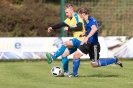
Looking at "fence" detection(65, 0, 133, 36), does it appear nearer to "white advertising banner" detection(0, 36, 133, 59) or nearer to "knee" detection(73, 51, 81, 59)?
"white advertising banner" detection(0, 36, 133, 59)

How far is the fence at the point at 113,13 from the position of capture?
26.3m

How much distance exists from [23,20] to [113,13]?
4.89 metres

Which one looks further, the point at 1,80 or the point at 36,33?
the point at 36,33

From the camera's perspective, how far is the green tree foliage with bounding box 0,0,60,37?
27.1 meters

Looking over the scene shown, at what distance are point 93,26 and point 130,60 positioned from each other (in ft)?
37.8

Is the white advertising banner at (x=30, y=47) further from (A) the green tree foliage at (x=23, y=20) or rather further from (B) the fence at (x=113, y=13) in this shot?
(A) the green tree foliage at (x=23, y=20)

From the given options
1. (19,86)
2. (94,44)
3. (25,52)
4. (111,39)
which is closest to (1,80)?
(19,86)

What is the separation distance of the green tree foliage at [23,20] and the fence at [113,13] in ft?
7.85

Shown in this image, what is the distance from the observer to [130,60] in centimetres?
2356

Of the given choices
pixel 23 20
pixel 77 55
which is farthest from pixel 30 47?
pixel 77 55

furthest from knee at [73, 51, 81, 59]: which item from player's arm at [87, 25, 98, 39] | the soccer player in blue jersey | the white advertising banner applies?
the white advertising banner

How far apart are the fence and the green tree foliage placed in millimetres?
2392

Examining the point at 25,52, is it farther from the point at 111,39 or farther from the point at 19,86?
the point at 19,86

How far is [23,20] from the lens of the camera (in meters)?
27.5
